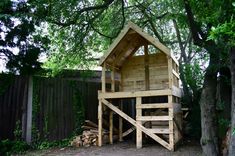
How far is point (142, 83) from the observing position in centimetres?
1106

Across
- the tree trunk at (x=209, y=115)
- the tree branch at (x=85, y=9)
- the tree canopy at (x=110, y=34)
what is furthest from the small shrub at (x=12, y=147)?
the tree trunk at (x=209, y=115)

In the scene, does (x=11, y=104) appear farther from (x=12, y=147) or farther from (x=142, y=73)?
→ (x=142, y=73)

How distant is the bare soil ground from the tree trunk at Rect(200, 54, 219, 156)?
75cm

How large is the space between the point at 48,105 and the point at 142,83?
11.8 ft

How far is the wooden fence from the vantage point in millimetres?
9828

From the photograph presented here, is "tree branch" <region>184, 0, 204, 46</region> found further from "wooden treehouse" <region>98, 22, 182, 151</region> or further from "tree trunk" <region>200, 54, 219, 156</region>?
"wooden treehouse" <region>98, 22, 182, 151</region>

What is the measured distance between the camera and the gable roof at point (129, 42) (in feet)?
32.3

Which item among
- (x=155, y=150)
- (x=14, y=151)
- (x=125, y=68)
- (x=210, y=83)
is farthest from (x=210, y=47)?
(x=14, y=151)

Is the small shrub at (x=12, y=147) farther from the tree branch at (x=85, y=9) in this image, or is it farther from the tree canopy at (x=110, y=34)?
the tree branch at (x=85, y=9)

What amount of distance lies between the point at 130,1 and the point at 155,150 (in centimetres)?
750

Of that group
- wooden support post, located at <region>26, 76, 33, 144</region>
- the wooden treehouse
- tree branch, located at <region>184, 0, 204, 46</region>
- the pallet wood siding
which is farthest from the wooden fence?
tree branch, located at <region>184, 0, 204, 46</region>

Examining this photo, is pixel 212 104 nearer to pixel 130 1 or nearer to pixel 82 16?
pixel 82 16

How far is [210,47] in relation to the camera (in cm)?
720

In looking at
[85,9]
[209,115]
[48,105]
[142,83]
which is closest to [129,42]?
[142,83]
